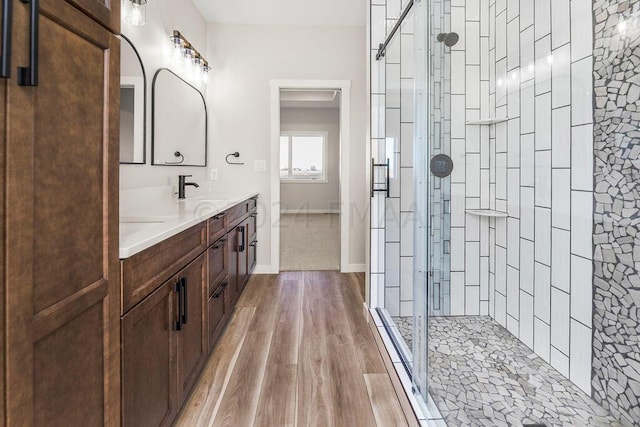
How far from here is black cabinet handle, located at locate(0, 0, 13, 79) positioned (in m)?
0.59

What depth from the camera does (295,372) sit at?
6.37 feet

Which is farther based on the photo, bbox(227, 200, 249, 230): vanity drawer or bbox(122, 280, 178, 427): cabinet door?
bbox(227, 200, 249, 230): vanity drawer

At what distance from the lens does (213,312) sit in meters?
2.02

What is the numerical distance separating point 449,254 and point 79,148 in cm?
184

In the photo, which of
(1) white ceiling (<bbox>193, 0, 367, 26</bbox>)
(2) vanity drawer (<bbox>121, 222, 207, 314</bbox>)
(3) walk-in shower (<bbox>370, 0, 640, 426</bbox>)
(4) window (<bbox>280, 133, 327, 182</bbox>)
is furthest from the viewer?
(4) window (<bbox>280, 133, 327, 182</bbox>)

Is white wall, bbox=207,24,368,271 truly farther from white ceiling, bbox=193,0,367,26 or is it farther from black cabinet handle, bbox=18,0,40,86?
black cabinet handle, bbox=18,0,40,86

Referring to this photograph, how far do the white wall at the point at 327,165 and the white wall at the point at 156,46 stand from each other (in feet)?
18.1

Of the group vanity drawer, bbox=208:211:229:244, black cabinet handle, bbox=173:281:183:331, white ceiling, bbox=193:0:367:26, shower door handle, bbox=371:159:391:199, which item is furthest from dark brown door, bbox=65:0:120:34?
white ceiling, bbox=193:0:367:26

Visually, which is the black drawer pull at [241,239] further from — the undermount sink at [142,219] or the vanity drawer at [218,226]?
the undermount sink at [142,219]

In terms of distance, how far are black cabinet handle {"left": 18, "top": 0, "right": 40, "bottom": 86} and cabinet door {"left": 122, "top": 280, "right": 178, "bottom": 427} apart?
663 millimetres

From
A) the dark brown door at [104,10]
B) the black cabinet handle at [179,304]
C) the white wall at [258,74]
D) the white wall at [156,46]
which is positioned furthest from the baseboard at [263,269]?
the dark brown door at [104,10]

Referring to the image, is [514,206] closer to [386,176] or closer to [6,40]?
[386,176]

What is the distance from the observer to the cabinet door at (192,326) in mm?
1491

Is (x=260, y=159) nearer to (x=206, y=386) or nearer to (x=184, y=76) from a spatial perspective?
(x=184, y=76)
